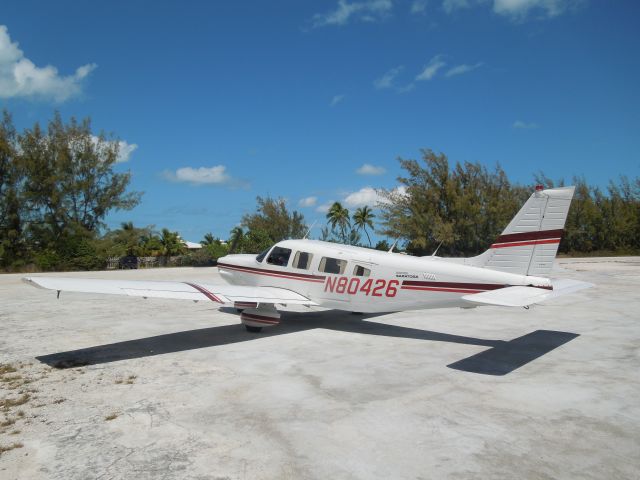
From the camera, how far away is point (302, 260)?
11766 mm

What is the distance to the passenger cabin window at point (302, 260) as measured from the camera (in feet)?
38.2

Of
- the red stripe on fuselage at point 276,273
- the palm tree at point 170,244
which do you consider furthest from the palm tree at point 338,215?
the red stripe on fuselage at point 276,273

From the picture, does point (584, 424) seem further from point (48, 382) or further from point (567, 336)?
point (48, 382)

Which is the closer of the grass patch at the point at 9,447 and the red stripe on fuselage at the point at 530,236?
the grass patch at the point at 9,447

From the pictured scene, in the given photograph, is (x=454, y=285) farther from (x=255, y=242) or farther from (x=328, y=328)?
(x=255, y=242)

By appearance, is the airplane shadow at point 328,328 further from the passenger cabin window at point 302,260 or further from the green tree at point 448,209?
the green tree at point 448,209

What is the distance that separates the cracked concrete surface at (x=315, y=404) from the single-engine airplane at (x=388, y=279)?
3.03 ft

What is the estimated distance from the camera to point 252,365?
8203 millimetres

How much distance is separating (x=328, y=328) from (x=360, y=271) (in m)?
1.99

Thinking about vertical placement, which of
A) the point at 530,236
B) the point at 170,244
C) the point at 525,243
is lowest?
the point at 170,244

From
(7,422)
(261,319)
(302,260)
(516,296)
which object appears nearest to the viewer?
(7,422)

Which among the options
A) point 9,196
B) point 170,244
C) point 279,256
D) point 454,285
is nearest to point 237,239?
point 279,256

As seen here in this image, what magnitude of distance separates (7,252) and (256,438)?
4213 cm

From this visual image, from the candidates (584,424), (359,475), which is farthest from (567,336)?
(359,475)
